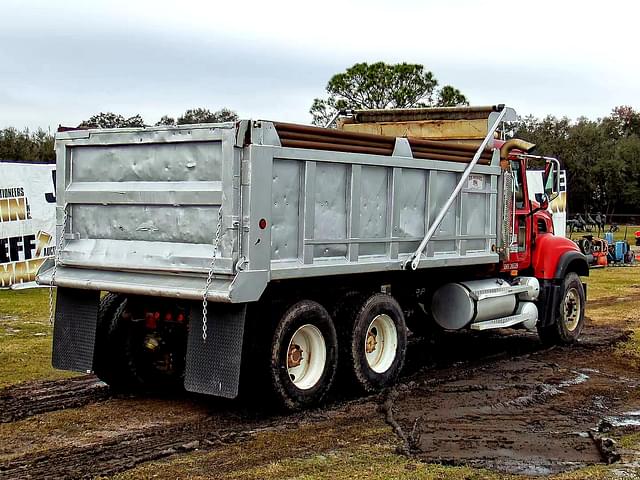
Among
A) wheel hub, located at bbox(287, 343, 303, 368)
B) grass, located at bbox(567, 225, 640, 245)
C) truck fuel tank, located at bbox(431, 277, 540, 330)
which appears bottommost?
wheel hub, located at bbox(287, 343, 303, 368)

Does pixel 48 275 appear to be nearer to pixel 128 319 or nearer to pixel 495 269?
pixel 128 319

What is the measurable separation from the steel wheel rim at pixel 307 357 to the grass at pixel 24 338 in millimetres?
2983

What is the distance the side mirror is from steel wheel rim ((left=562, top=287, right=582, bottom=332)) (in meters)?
1.28

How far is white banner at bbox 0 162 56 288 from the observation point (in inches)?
714

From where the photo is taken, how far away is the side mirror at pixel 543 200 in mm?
12256

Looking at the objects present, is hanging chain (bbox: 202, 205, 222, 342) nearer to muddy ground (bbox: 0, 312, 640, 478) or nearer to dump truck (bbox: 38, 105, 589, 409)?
dump truck (bbox: 38, 105, 589, 409)

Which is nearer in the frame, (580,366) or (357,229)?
(357,229)

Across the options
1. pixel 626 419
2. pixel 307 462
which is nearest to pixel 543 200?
pixel 626 419

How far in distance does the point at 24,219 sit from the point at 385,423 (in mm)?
12491

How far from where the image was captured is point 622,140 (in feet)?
218

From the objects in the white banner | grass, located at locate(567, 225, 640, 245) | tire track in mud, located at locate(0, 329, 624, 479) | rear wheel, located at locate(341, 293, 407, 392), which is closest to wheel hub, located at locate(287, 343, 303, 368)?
tire track in mud, located at locate(0, 329, 624, 479)

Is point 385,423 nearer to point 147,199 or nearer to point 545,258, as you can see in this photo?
point 147,199

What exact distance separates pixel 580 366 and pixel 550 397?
198 cm

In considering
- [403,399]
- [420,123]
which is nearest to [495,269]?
[420,123]
